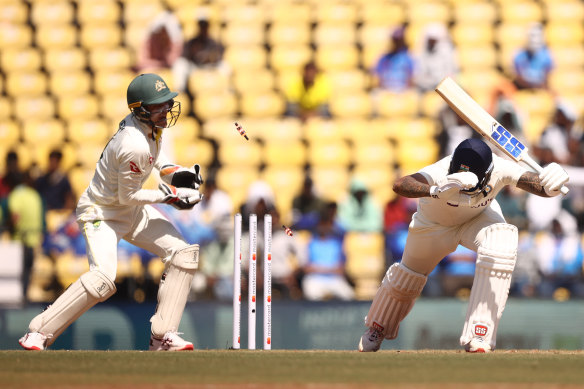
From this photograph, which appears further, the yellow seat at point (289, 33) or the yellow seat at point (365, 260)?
the yellow seat at point (289, 33)

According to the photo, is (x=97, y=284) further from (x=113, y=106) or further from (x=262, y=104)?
(x=113, y=106)

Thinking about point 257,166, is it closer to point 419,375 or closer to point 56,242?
point 56,242

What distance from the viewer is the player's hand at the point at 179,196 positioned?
6.24 metres

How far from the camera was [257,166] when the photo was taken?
1049 centimetres

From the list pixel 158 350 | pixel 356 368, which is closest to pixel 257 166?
pixel 158 350

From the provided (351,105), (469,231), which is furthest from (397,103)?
(469,231)

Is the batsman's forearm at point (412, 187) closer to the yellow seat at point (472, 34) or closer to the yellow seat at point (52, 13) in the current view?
the yellow seat at point (472, 34)

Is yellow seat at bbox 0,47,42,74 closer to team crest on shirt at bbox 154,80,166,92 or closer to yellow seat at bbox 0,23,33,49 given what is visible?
yellow seat at bbox 0,23,33,49

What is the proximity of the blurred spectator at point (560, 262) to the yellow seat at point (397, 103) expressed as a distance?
9.83 ft

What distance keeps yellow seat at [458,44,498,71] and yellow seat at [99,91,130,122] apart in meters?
3.76

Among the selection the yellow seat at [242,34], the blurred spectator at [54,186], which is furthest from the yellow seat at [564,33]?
the blurred spectator at [54,186]

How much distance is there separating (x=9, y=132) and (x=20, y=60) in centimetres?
113

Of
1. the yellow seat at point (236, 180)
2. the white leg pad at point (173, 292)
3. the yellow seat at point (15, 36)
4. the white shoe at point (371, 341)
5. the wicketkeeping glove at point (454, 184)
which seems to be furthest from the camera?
the yellow seat at point (15, 36)

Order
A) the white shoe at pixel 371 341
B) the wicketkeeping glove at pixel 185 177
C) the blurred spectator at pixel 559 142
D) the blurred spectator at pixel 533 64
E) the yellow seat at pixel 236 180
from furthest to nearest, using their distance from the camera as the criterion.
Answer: the blurred spectator at pixel 533 64 < the yellow seat at pixel 236 180 < the blurred spectator at pixel 559 142 < the white shoe at pixel 371 341 < the wicketkeeping glove at pixel 185 177
